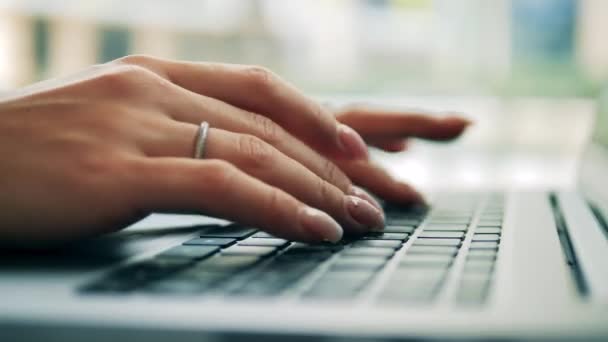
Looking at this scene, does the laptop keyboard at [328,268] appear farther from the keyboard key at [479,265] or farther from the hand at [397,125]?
the hand at [397,125]

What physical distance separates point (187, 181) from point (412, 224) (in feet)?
0.86

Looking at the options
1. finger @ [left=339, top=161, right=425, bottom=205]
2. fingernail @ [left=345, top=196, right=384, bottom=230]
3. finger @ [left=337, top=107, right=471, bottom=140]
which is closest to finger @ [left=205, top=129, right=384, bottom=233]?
fingernail @ [left=345, top=196, right=384, bottom=230]

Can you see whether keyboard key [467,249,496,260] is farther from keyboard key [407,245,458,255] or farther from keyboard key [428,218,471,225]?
keyboard key [428,218,471,225]

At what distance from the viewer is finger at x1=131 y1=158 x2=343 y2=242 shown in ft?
1.64

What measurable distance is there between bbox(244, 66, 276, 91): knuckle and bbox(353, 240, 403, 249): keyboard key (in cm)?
19

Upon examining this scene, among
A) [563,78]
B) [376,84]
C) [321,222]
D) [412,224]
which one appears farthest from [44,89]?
[563,78]

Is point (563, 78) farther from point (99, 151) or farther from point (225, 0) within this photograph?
point (99, 151)

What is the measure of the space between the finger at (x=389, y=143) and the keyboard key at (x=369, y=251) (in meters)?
0.49

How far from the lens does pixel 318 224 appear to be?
1.72 ft

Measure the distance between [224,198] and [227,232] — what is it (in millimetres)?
122

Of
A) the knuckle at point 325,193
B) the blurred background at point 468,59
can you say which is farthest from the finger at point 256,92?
the blurred background at point 468,59

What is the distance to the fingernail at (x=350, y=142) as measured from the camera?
71 centimetres

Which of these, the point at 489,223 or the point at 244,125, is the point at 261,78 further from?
the point at 489,223

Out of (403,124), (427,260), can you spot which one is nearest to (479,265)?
(427,260)
